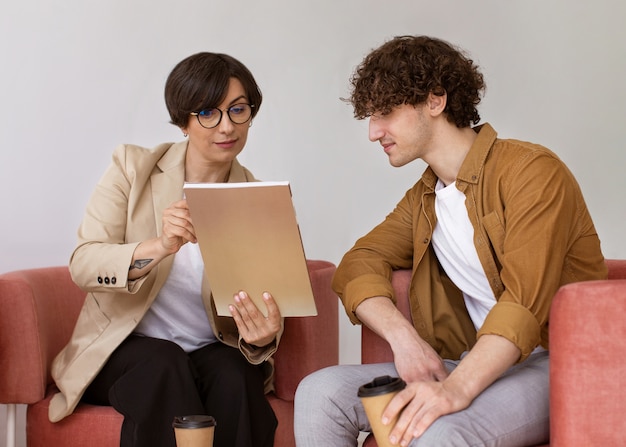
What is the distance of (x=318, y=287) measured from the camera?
2.45 metres

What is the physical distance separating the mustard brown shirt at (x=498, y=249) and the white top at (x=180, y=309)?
0.42 meters

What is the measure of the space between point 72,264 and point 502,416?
3.97 ft

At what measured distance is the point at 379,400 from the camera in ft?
5.36

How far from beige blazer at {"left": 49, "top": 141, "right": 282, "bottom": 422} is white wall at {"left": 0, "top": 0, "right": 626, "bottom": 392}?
0.93m

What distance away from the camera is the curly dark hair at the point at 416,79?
204cm

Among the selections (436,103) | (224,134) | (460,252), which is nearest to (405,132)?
(436,103)

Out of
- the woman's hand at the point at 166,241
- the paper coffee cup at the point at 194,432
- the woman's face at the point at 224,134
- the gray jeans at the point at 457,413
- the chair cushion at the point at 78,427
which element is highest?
the woman's face at the point at 224,134

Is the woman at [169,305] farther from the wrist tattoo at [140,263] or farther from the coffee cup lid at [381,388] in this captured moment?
the coffee cup lid at [381,388]

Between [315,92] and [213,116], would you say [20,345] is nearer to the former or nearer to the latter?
[213,116]

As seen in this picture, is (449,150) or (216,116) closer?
(449,150)

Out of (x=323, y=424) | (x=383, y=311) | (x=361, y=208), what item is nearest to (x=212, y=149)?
(x=383, y=311)

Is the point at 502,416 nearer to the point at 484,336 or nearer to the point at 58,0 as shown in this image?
the point at 484,336

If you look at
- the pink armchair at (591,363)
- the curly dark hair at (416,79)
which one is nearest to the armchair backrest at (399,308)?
the curly dark hair at (416,79)

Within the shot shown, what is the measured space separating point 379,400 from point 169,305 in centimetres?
95
